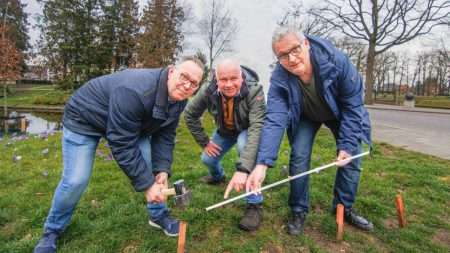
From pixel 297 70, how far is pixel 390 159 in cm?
406

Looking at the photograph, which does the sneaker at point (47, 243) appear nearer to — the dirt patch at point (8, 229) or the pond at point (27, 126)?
the dirt patch at point (8, 229)

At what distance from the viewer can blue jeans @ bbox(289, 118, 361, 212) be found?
279cm

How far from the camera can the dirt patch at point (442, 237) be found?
2762 millimetres

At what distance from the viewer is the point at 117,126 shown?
79.0 inches

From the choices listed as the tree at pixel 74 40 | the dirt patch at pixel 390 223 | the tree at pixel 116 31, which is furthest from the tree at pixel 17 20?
the dirt patch at pixel 390 223

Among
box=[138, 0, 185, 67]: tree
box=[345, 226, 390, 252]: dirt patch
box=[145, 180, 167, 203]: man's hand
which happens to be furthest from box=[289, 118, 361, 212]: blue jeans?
box=[138, 0, 185, 67]: tree

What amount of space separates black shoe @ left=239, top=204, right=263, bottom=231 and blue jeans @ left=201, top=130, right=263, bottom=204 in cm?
6

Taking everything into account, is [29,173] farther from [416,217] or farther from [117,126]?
[416,217]

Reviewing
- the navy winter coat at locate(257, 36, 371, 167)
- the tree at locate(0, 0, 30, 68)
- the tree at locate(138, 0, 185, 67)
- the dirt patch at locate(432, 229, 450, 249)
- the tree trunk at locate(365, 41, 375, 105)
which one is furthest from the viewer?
the tree at locate(0, 0, 30, 68)

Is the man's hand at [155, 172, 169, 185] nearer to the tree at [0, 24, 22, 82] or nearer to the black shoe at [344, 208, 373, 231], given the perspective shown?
the black shoe at [344, 208, 373, 231]

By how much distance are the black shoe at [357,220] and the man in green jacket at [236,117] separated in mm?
Result: 831

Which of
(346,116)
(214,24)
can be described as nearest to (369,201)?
(346,116)

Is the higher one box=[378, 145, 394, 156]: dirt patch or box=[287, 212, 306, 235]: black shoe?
box=[378, 145, 394, 156]: dirt patch

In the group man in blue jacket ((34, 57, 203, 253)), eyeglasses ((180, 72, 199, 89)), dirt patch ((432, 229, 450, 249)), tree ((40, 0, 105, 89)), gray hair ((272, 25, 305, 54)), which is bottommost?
dirt patch ((432, 229, 450, 249))
